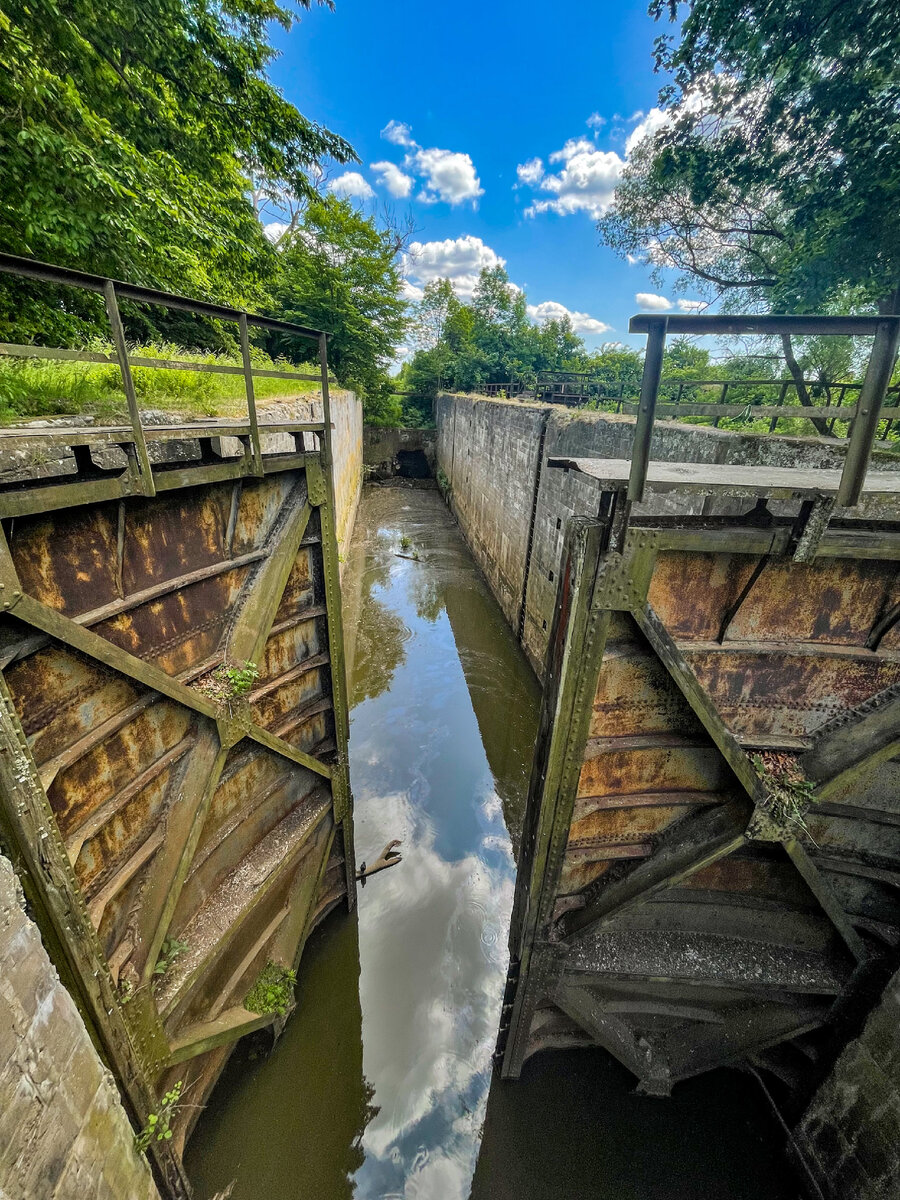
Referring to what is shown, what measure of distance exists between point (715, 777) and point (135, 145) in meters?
11.0

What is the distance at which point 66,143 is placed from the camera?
459cm

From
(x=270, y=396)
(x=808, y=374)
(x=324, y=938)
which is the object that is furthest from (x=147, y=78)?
(x=808, y=374)

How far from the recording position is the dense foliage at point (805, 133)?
6.52m

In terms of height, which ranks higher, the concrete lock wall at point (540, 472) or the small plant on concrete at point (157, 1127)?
the concrete lock wall at point (540, 472)

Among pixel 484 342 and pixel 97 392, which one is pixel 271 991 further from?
pixel 484 342

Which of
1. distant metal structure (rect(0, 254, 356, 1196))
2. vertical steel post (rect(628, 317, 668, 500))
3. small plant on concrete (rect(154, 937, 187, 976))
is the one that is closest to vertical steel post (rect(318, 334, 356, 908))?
distant metal structure (rect(0, 254, 356, 1196))

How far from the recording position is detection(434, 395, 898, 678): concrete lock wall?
5082 mm

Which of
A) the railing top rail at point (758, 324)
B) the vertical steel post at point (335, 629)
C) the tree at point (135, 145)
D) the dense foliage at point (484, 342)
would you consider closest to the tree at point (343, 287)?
the dense foliage at point (484, 342)

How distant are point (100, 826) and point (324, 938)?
3.84 metres

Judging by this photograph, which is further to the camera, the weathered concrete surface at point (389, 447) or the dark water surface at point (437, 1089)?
the weathered concrete surface at point (389, 447)

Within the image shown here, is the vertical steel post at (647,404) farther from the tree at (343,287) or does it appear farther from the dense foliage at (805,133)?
the tree at (343,287)

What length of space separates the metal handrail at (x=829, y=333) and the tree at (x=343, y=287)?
770 inches

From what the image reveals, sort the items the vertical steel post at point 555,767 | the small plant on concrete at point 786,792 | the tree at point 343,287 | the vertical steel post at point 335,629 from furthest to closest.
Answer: the tree at point 343,287 < the vertical steel post at point 335,629 < the small plant on concrete at point 786,792 < the vertical steel post at point 555,767

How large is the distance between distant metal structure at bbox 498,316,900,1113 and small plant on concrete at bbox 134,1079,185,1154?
256 cm
